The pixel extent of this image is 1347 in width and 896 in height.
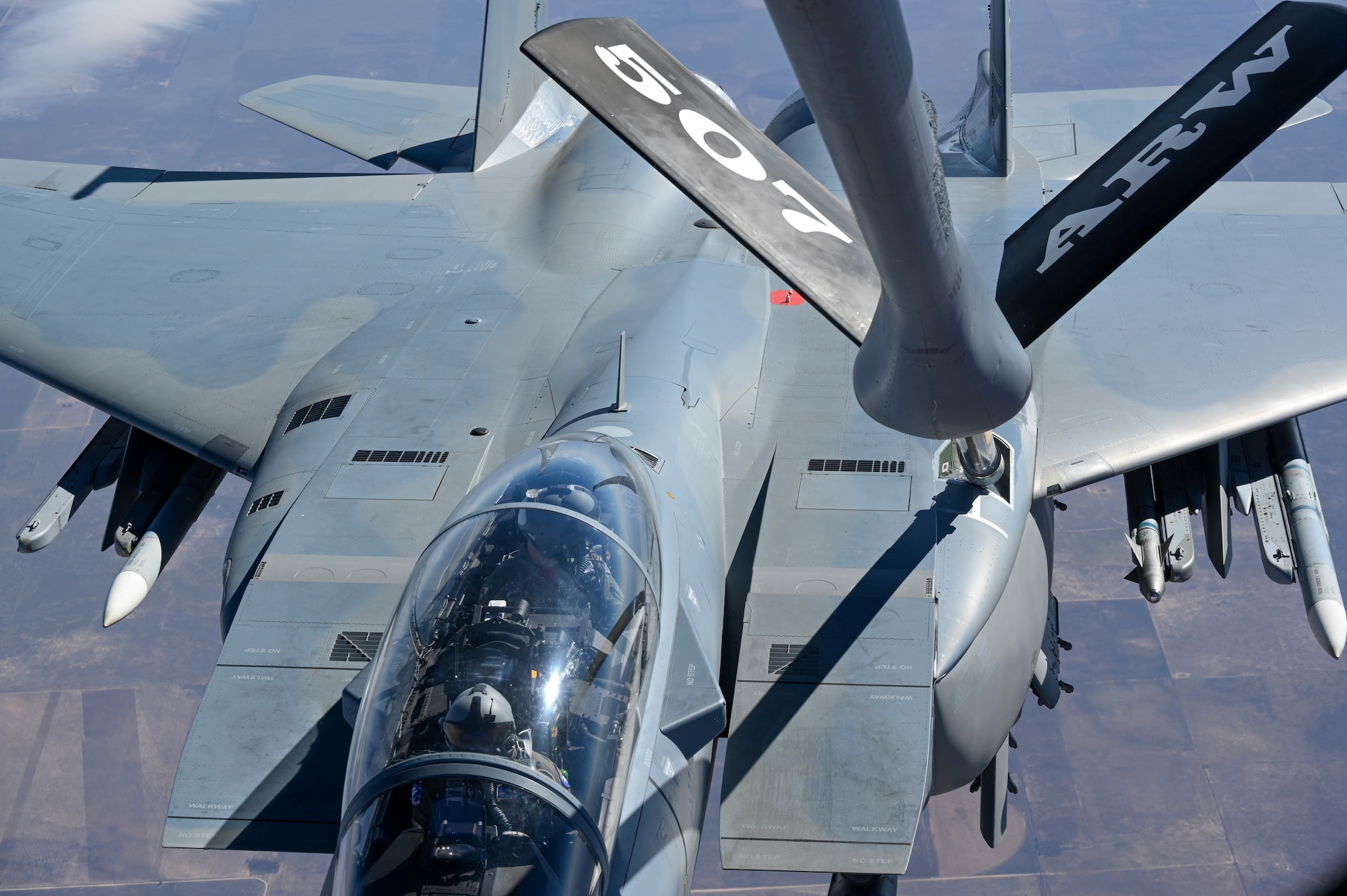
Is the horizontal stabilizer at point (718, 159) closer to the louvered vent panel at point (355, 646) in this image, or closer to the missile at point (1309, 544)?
the louvered vent panel at point (355, 646)

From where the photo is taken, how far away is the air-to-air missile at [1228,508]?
11.0 meters

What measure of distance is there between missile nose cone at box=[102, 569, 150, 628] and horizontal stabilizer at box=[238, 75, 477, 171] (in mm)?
6521

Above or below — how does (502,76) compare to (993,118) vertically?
above

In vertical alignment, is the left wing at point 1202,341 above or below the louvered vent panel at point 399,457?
below

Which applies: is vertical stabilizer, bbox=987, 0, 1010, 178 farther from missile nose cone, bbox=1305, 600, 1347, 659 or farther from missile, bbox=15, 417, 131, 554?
missile, bbox=15, 417, 131, 554

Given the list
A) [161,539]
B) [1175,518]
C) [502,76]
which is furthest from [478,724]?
[502,76]

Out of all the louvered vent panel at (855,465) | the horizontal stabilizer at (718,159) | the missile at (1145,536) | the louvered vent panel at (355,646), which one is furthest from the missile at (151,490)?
the missile at (1145,536)

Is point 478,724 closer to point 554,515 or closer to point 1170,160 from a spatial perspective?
point 554,515

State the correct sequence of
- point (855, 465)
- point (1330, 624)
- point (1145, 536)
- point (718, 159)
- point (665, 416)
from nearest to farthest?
point (718, 159) < point (665, 416) < point (855, 465) < point (1330, 624) < point (1145, 536)

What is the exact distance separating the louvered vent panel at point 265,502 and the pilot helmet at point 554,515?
3.50 meters

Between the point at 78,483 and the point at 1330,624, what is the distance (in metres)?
11.8

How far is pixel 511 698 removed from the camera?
5.46 metres

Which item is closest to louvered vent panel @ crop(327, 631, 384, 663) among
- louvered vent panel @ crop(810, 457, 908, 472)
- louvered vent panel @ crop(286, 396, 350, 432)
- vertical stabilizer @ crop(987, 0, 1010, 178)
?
louvered vent panel @ crop(286, 396, 350, 432)

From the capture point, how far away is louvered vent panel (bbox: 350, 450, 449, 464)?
930cm
